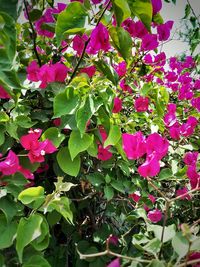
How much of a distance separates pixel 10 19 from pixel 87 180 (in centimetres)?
63

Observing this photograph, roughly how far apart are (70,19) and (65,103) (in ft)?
0.66

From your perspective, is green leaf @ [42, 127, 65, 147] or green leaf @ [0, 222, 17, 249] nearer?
green leaf @ [0, 222, 17, 249]

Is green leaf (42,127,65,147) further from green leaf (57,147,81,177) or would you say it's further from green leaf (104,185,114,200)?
green leaf (104,185,114,200)

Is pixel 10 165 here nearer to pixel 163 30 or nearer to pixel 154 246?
pixel 154 246

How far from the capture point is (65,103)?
0.81 meters

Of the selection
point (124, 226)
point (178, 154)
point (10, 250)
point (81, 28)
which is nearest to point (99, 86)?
point (81, 28)

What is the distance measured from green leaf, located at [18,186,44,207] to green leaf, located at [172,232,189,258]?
303mm

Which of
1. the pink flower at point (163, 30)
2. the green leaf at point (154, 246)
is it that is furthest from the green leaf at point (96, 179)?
the pink flower at point (163, 30)

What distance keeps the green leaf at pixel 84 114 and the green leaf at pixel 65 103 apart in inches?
1.3

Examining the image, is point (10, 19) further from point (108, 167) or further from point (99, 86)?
point (108, 167)

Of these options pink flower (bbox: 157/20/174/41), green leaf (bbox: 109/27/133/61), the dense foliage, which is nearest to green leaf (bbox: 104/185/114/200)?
the dense foliage

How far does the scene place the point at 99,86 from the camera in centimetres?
85

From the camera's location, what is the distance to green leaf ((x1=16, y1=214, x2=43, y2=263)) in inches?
26.2

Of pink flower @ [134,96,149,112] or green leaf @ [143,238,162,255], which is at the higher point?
green leaf @ [143,238,162,255]
